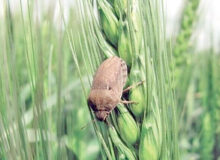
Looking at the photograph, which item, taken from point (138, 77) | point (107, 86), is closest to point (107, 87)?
point (107, 86)

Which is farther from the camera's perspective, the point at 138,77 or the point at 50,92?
the point at 50,92

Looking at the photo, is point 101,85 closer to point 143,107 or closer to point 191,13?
point 143,107

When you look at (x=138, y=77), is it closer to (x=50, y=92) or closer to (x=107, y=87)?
(x=107, y=87)

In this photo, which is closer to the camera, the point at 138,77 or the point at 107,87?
the point at 138,77

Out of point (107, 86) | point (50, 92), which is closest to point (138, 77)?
point (107, 86)

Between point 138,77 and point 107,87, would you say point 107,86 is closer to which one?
point 107,87
